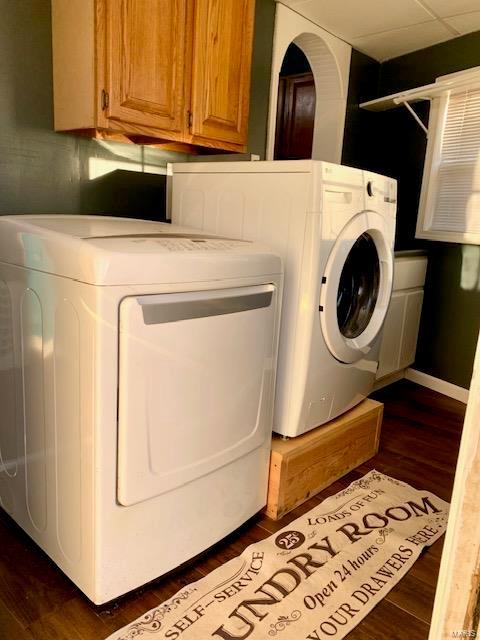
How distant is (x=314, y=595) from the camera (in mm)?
1341

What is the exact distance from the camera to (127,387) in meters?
1.11

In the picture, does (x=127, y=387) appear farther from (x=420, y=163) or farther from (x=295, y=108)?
(x=295, y=108)

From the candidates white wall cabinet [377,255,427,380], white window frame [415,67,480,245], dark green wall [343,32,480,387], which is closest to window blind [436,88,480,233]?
white window frame [415,67,480,245]

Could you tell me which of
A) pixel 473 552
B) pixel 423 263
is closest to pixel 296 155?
pixel 423 263

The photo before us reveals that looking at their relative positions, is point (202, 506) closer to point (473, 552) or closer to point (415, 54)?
point (473, 552)

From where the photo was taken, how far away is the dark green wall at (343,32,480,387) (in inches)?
114

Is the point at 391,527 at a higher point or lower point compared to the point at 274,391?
lower

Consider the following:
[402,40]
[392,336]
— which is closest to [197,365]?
[392,336]

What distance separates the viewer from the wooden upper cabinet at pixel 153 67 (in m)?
1.58

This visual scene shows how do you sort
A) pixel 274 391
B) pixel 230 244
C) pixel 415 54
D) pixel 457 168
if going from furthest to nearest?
pixel 415 54
pixel 457 168
pixel 274 391
pixel 230 244

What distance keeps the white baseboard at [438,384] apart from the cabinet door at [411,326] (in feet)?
0.47

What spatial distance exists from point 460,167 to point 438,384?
133 centimetres

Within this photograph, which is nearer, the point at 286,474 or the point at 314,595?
the point at 314,595

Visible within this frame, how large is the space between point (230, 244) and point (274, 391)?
1.71ft
